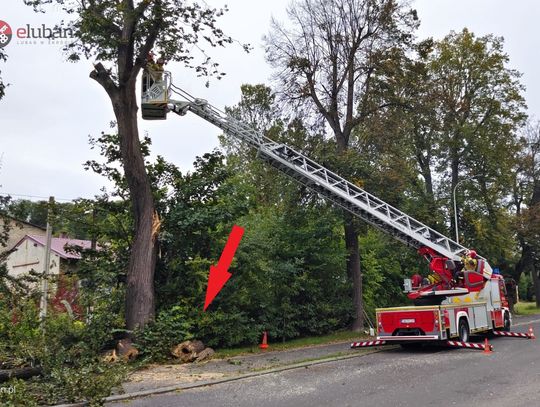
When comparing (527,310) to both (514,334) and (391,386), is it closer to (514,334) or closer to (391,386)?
(514,334)

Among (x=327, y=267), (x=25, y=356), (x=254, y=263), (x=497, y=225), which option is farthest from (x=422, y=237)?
(x=497, y=225)

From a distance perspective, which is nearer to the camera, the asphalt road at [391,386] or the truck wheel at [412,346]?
the asphalt road at [391,386]

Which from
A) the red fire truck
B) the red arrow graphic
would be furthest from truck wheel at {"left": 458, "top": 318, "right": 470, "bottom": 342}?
the red arrow graphic

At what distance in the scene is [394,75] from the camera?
→ 21.9m

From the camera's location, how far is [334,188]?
1814 centimetres

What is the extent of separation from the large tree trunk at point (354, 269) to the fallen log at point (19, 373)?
1302cm

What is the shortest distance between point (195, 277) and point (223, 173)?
3.52 m

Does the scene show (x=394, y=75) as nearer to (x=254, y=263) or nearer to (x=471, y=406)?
(x=254, y=263)

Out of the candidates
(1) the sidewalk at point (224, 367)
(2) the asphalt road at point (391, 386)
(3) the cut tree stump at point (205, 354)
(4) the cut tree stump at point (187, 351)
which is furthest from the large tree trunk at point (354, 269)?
(4) the cut tree stump at point (187, 351)

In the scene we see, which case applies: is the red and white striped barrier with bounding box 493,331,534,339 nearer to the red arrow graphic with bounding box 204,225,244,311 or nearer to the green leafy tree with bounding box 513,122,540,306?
the red arrow graphic with bounding box 204,225,244,311

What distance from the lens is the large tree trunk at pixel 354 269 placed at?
66.9 ft

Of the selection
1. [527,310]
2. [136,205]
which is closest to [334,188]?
[136,205]

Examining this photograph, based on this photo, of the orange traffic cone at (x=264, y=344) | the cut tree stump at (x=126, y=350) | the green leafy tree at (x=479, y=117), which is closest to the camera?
the cut tree stump at (x=126, y=350)

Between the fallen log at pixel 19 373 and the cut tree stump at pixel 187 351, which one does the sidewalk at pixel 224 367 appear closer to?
the cut tree stump at pixel 187 351
